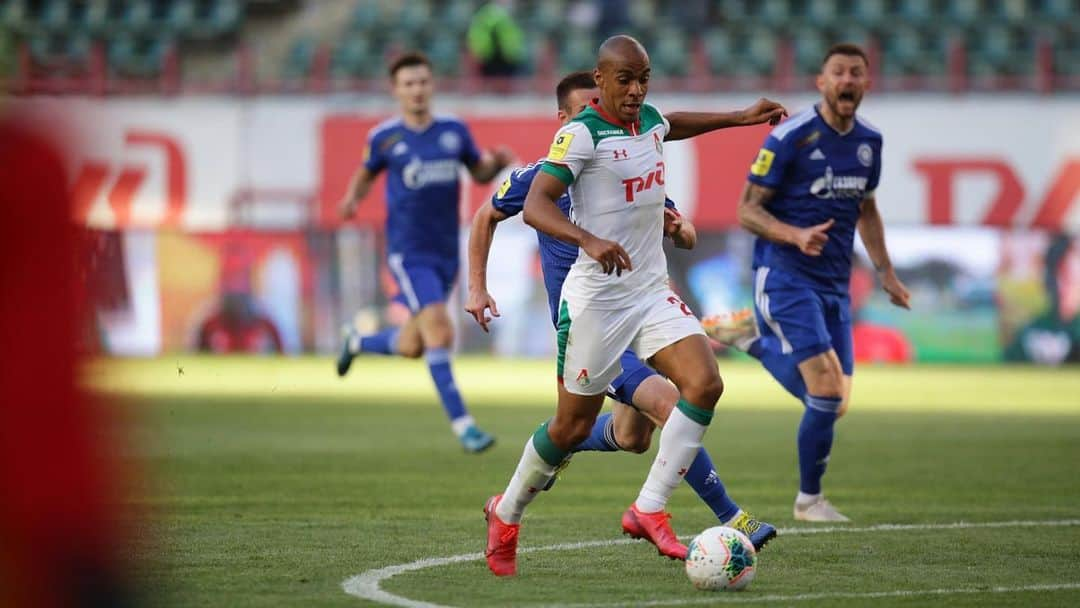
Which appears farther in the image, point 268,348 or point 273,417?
point 268,348

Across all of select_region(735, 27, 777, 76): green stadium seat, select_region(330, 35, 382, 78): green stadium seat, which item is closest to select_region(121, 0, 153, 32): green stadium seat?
select_region(330, 35, 382, 78): green stadium seat

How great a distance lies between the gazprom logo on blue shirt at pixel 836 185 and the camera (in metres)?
8.77

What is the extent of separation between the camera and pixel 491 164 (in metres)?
12.3

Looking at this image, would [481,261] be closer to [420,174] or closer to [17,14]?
[420,174]

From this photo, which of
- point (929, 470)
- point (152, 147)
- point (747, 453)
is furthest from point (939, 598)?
point (152, 147)

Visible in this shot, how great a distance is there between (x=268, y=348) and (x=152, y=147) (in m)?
3.75

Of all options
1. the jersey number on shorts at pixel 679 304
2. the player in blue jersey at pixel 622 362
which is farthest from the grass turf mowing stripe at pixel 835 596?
the jersey number on shorts at pixel 679 304

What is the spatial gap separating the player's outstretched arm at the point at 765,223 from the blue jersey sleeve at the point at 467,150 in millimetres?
4240

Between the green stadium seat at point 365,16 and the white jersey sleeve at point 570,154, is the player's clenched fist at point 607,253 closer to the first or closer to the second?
the white jersey sleeve at point 570,154

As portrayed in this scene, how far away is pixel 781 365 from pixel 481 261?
2.65m

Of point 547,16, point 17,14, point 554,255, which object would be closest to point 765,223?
point 554,255

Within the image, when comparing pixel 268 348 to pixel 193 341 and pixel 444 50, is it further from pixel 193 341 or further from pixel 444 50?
pixel 444 50

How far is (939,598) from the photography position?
19.0 ft

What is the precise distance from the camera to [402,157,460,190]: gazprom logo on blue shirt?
1267cm
